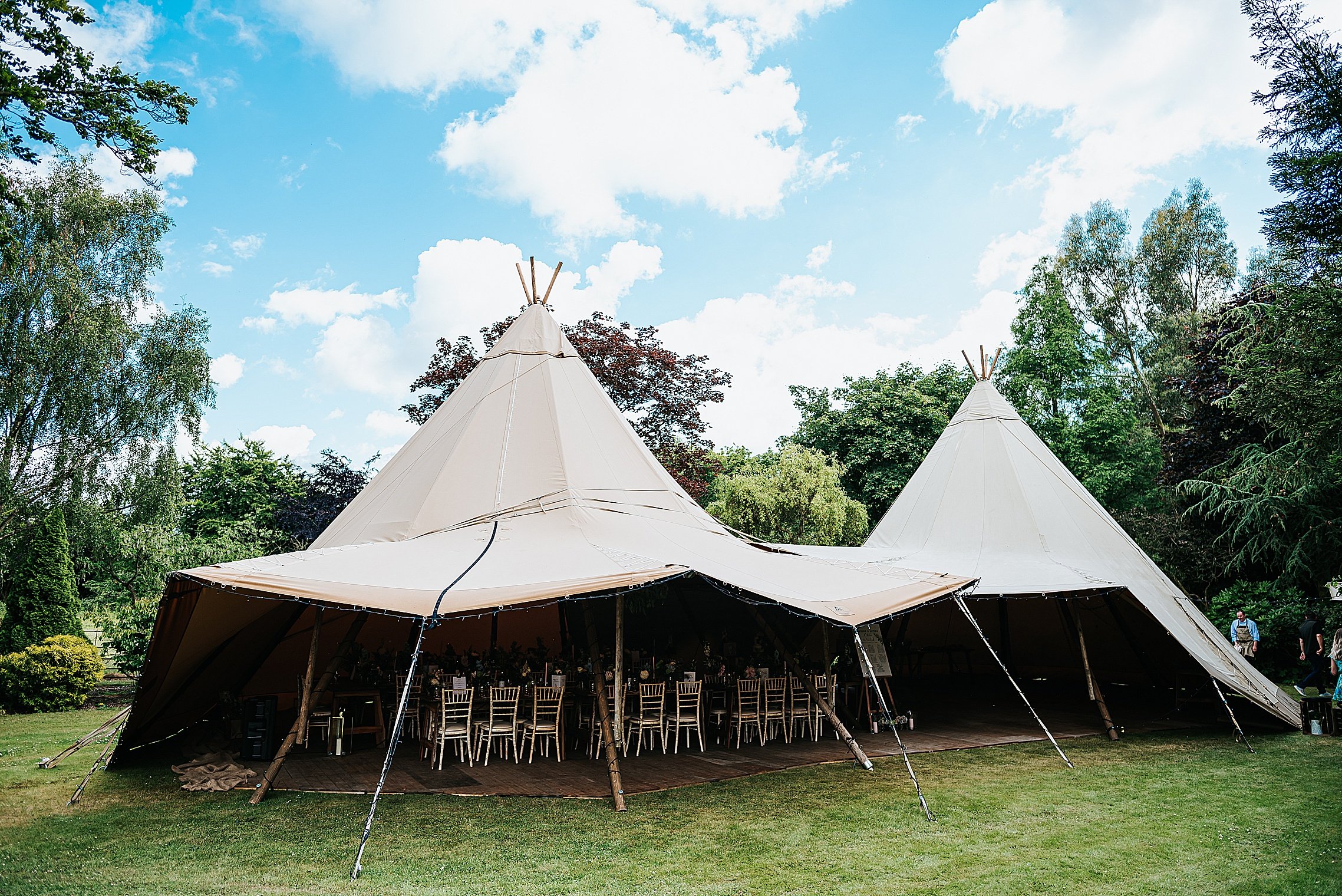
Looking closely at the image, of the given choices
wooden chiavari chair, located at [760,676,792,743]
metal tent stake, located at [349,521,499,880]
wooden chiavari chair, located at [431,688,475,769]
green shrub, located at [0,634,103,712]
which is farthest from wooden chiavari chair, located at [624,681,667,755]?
green shrub, located at [0,634,103,712]

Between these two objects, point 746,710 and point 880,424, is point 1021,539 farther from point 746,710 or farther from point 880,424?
point 880,424

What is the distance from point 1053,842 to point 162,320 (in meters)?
16.9

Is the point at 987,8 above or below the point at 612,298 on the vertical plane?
above

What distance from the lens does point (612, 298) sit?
55.6 feet

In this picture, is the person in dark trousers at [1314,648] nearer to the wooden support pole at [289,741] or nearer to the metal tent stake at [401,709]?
the metal tent stake at [401,709]

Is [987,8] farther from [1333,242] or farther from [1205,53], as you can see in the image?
[1333,242]

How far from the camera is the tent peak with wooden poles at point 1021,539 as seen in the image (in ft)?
27.3

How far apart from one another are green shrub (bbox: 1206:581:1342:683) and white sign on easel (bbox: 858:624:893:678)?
6843 mm

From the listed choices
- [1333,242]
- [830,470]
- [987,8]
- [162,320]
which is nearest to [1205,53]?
[987,8]

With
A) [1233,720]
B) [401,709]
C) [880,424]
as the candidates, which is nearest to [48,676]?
[401,709]

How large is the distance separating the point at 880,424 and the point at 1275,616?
9.92 metres

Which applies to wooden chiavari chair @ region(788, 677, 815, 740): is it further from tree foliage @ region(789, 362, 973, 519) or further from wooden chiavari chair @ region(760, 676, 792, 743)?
tree foliage @ region(789, 362, 973, 519)

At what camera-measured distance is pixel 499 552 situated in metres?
6.40

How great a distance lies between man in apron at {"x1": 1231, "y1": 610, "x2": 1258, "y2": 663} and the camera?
10.8 metres
